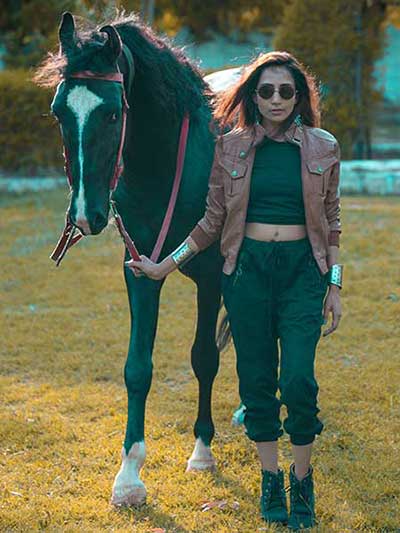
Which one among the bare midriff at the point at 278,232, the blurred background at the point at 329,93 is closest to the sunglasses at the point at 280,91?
the bare midriff at the point at 278,232

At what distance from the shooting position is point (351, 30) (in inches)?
616

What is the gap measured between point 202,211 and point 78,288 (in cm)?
448

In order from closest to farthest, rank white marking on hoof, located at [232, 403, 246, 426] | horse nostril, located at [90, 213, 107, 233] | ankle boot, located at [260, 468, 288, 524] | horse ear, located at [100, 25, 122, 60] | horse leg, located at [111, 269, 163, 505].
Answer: horse nostril, located at [90, 213, 107, 233], horse ear, located at [100, 25, 122, 60], ankle boot, located at [260, 468, 288, 524], horse leg, located at [111, 269, 163, 505], white marking on hoof, located at [232, 403, 246, 426]

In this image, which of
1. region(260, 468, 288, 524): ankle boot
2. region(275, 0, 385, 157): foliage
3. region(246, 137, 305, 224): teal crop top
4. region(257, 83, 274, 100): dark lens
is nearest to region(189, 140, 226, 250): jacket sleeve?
region(246, 137, 305, 224): teal crop top

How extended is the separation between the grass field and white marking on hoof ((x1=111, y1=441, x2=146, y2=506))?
0.06 meters

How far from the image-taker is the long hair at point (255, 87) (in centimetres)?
355

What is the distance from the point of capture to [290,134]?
11.6 ft

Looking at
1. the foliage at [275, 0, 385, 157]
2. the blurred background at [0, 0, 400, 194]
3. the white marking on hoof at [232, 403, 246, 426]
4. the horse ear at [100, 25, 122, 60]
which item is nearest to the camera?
the horse ear at [100, 25, 122, 60]

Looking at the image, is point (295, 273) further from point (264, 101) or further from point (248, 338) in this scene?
point (264, 101)

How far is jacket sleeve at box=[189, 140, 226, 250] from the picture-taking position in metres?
3.63

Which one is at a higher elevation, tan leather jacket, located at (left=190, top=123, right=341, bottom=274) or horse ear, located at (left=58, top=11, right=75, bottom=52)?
horse ear, located at (left=58, top=11, right=75, bottom=52)

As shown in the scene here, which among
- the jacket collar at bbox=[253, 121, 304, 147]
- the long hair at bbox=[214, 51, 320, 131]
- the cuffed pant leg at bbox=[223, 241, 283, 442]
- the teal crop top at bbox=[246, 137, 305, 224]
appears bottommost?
the cuffed pant leg at bbox=[223, 241, 283, 442]

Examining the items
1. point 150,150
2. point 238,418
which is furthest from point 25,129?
point 150,150

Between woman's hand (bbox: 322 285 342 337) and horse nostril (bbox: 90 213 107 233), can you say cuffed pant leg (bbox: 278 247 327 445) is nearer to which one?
woman's hand (bbox: 322 285 342 337)
